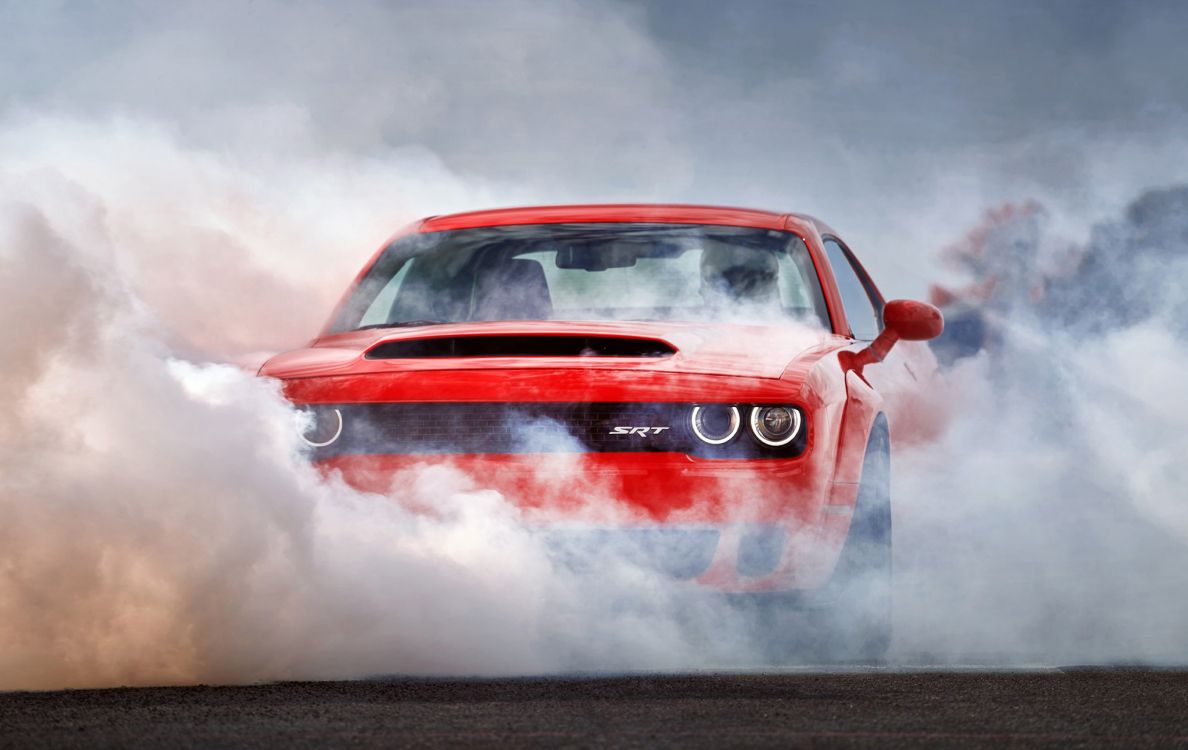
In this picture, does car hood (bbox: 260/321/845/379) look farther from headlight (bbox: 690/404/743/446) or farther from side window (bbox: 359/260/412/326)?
side window (bbox: 359/260/412/326)

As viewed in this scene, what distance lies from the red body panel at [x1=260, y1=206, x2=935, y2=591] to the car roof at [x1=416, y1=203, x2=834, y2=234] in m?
0.86

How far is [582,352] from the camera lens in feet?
16.7

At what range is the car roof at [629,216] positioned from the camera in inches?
242

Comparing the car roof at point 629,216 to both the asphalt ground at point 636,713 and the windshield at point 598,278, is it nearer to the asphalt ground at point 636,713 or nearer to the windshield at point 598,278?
the windshield at point 598,278

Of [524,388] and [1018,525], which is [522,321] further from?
[1018,525]

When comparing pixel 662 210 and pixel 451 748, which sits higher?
pixel 662 210

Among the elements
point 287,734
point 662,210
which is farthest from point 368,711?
point 662,210

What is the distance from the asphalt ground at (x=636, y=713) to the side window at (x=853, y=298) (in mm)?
1556

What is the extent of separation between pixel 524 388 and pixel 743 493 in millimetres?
636

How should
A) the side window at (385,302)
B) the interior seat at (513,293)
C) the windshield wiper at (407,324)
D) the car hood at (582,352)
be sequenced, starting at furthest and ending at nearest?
the side window at (385,302) → the interior seat at (513,293) → the windshield wiper at (407,324) → the car hood at (582,352)

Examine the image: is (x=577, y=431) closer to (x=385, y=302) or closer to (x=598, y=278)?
(x=598, y=278)

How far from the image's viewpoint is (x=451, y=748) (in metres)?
3.60

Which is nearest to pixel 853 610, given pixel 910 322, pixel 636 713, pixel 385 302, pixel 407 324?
pixel 910 322

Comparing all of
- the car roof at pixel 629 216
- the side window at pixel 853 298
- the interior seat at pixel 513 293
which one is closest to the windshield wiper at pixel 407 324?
the interior seat at pixel 513 293
